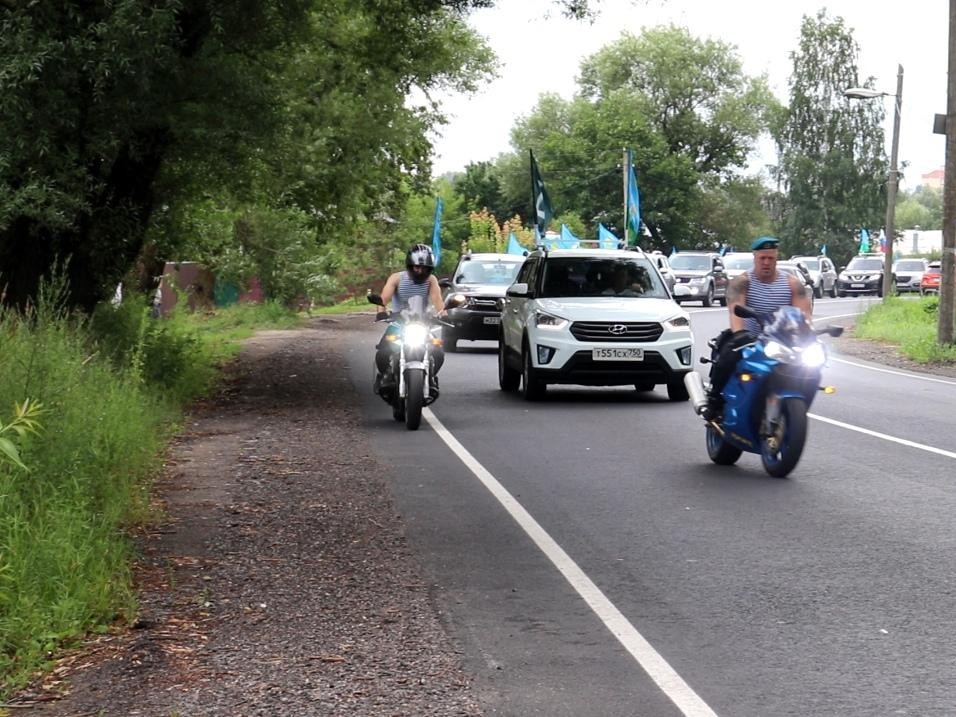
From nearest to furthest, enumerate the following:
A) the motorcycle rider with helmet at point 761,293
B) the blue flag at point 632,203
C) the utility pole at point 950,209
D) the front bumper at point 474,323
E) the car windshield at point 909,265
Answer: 1. the motorcycle rider with helmet at point 761,293
2. the utility pole at point 950,209
3. the front bumper at point 474,323
4. the blue flag at point 632,203
5. the car windshield at point 909,265

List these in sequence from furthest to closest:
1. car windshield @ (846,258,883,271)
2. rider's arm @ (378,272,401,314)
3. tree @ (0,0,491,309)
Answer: car windshield @ (846,258,883,271) → rider's arm @ (378,272,401,314) → tree @ (0,0,491,309)

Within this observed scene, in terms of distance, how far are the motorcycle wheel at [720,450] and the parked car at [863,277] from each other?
6226cm

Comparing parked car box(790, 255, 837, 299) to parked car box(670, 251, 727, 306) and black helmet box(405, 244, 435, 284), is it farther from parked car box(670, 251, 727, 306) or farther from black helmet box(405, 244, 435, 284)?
black helmet box(405, 244, 435, 284)

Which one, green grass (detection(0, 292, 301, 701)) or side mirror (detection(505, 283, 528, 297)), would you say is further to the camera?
side mirror (detection(505, 283, 528, 297))

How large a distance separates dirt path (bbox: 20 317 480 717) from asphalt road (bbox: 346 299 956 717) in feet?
0.79

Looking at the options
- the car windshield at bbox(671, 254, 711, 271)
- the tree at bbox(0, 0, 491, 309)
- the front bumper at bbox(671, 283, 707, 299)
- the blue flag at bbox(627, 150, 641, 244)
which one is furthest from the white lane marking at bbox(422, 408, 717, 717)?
the car windshield at bbox(671, 254, 711, 271)

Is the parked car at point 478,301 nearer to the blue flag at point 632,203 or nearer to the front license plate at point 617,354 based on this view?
the front license plate at point 617,354

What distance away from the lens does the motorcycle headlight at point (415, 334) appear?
1545 centimetres

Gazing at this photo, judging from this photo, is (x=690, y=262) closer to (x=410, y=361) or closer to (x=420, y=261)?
(x=420, y=261)

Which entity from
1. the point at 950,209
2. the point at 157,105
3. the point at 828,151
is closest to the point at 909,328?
the point at 950,209

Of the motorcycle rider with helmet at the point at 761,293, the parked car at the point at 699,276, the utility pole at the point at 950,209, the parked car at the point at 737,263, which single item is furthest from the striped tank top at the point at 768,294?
the parked car at the point at 737,263

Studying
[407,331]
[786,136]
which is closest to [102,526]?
[407,331]

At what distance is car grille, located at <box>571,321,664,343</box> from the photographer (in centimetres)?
1792

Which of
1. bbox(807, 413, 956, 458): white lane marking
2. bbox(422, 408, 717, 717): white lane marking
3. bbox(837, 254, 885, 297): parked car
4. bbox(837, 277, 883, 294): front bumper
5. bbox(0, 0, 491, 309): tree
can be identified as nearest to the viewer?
bbox(422, 408, 717, 717): white lane marking
